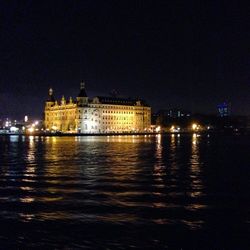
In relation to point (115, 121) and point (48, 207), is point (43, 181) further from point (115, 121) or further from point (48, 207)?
point (115, 121)

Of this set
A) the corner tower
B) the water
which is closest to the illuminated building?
the corner tower

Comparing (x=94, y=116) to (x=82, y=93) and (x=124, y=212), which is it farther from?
(x=124, y=212)

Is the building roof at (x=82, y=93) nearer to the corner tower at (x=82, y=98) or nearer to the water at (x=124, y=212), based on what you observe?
the corner tower at (x=82, y=98)

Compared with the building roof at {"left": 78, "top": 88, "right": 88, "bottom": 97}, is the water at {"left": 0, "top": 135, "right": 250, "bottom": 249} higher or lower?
lower

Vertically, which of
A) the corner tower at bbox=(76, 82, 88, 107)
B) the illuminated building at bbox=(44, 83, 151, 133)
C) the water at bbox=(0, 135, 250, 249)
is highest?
the corner tower at bbox=(76, 82, 88, 107)

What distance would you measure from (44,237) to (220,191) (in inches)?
450

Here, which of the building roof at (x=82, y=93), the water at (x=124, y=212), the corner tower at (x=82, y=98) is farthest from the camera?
the building roof at (x=82, y=93)

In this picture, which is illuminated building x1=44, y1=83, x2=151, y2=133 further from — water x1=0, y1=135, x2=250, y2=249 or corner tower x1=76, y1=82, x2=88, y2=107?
water x1=0, y1=135, x2=250, y2=249

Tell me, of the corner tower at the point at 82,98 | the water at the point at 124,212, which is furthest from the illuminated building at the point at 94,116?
the water at the point at 124,212

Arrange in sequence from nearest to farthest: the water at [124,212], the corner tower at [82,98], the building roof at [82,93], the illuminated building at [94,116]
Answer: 1. the water at [124,212]
2. the illuminated building at [94,116]
3. the corner tower at [82,98]
4. the building roof at [82,93]

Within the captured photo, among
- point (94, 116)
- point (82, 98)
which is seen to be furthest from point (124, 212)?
point (82, 98)

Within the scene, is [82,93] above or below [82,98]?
above

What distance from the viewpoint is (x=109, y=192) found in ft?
67.4

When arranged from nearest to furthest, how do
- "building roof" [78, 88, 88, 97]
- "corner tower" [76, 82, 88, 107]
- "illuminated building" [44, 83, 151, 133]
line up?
1. "illuminated building" [44, 83, 151, 133]
2. "corner tower" [76, 82, 88, 107]
3. "building roof" [78, 88, 88, 97]
